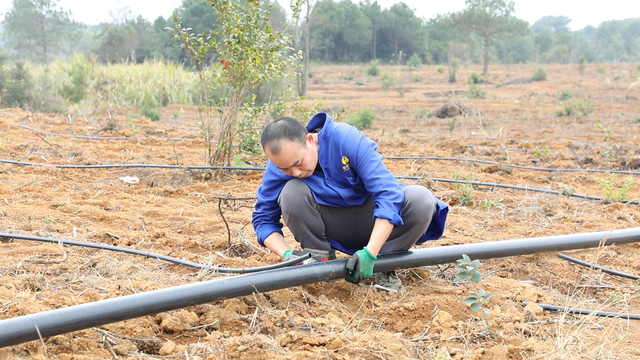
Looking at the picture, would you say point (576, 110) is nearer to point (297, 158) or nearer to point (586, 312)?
point (586, 312)

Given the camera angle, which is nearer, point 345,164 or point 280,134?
point 280,134

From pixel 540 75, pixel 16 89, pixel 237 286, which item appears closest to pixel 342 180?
pixel 237 286

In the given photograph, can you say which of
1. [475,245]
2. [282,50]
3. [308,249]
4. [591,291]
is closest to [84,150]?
[282,50]

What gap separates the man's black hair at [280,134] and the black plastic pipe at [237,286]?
0.51m

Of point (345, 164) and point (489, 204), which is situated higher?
point (345, 164)

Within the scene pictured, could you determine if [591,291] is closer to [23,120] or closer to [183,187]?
[183,187]

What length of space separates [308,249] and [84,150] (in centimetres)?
452

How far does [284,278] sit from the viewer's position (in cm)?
218

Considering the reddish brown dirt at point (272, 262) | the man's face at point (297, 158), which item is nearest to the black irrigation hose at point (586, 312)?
the reddish brown dirt at point (272, 262)

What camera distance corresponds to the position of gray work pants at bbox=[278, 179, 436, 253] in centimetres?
243

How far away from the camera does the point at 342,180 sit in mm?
2447

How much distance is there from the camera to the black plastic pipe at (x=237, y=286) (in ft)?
5.82

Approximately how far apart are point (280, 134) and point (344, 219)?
59 centimetres

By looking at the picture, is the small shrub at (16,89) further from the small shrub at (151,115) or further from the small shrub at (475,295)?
the small shrub at (475,295)
